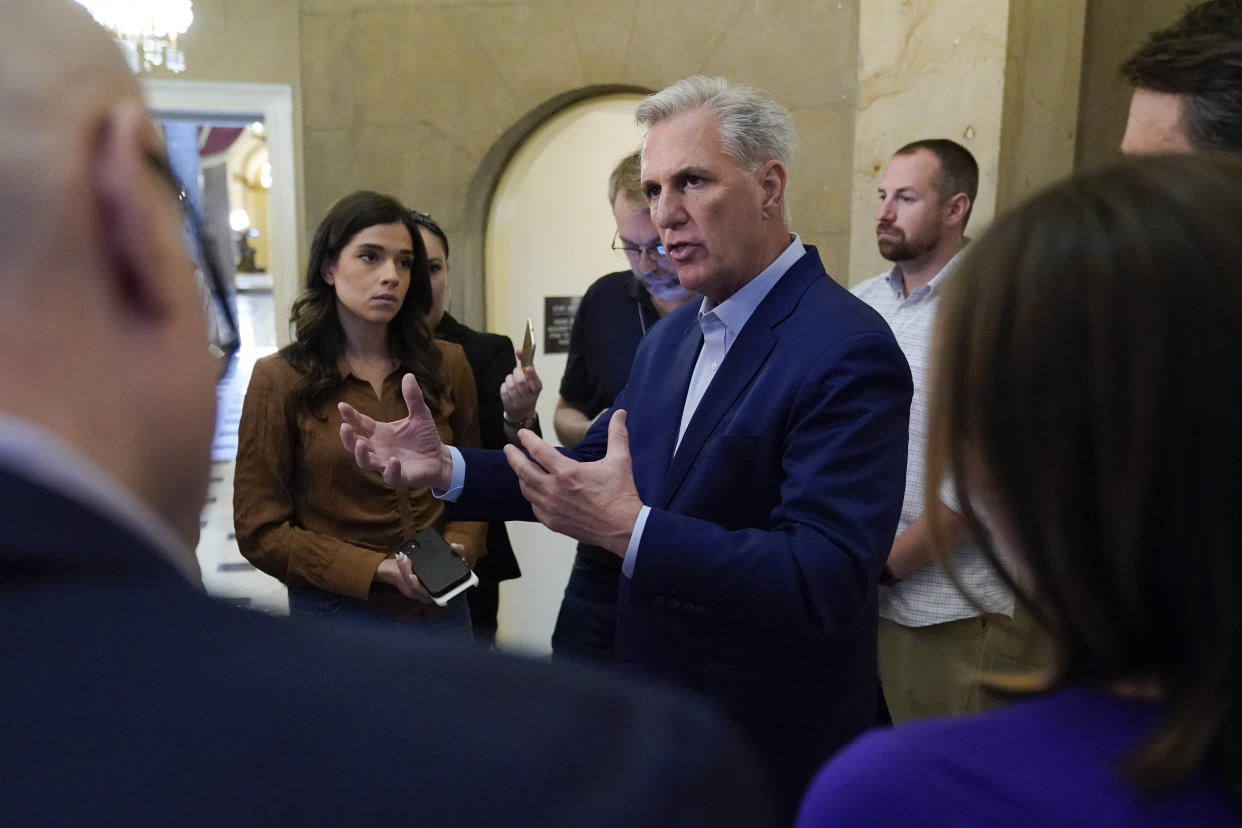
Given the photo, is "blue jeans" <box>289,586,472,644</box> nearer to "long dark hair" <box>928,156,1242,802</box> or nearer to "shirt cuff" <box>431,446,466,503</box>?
"shirt cuff" <box>431,446,466,503</box>

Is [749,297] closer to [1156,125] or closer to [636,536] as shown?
[636,536]

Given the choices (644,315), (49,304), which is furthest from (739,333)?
(49,304)

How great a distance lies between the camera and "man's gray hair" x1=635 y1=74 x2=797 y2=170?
2.13 metres

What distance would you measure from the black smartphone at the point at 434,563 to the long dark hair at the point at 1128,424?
1897mm

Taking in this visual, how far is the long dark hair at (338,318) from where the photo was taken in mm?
2770

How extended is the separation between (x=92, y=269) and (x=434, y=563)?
217cm

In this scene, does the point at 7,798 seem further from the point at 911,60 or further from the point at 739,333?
the point at 911,60

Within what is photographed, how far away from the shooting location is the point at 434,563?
257 cm

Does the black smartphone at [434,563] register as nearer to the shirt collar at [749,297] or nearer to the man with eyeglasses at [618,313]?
the man with eyeglasses at [618,313]

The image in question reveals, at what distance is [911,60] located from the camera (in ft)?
12.8

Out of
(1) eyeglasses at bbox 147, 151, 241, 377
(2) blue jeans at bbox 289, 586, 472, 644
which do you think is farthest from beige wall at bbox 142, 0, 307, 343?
(1) eyeglasses at bbox 147, 151, 241, 377

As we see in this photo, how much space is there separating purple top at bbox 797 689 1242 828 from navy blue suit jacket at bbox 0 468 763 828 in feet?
1.06

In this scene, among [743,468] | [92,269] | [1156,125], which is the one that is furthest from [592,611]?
[92,269]

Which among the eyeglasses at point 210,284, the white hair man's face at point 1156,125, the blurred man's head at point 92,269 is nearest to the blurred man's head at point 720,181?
the white hair man's face at point 1156,125
